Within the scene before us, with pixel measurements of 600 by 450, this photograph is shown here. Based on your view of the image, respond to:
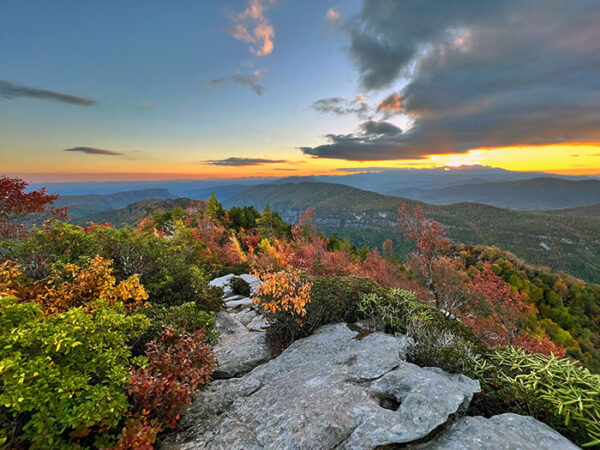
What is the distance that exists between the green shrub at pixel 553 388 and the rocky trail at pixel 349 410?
359 mm

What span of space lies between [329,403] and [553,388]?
3421 millimetres

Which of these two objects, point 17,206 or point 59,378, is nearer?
point 59,378

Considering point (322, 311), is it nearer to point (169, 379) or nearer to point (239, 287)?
point (169, 379)

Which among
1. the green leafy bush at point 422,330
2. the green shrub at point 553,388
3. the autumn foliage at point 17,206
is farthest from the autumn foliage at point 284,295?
the autumn foliage at point 17,206

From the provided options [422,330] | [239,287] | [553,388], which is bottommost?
[239,287]

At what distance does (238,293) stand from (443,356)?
9.90 metres

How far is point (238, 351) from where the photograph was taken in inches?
250

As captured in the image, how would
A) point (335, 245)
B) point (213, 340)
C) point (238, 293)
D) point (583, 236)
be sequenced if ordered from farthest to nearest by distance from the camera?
point (583, 236), point (335, 245), point (238, 293), point (213, 340)

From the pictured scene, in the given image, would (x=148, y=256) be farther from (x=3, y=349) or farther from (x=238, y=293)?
(x=3, y=349)

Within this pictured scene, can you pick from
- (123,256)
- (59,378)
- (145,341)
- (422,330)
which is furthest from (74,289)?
(422,330)

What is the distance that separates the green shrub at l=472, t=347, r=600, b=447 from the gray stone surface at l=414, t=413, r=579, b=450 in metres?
0.31

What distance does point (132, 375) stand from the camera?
358cm

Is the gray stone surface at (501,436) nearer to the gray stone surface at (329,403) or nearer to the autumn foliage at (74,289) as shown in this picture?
the gray stone surface at (329,403)

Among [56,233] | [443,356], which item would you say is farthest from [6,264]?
[443,356]
